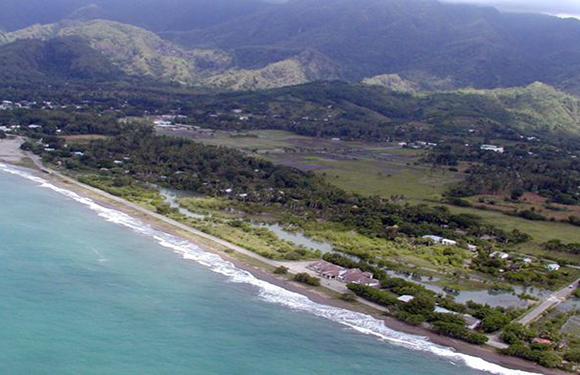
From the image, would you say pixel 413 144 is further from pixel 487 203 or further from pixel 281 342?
pixel 281 342

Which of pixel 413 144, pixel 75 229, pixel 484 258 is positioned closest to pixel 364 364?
pixel 484 258

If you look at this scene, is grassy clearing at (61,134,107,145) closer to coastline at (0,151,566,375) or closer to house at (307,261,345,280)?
coastline at (0,151,566,375)

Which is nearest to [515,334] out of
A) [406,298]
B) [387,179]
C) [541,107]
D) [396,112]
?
[406,298]

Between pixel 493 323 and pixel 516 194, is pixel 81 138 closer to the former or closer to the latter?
pixel 516 194

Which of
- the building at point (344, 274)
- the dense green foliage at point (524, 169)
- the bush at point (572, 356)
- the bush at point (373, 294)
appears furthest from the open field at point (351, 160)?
the bush at point (572, 356)

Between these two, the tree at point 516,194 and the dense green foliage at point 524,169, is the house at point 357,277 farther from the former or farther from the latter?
the tree at point 516,194


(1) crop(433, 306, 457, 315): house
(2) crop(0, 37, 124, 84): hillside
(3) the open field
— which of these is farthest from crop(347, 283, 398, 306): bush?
(2) crop(0, 37, 124, 84): hillside
